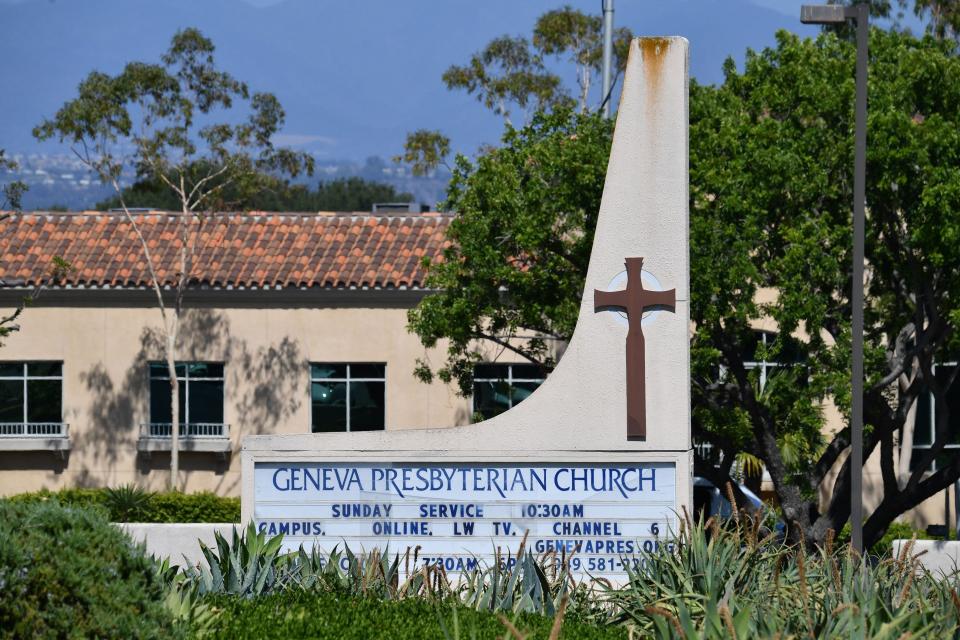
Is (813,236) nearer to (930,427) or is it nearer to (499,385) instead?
(499,385)

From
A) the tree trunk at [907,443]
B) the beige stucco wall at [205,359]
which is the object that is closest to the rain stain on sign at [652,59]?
the tree trunk at [907,443]

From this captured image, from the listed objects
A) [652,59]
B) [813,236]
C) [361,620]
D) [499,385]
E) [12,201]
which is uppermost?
[12,201]

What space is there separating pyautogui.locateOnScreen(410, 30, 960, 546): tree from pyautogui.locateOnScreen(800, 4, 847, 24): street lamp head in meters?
2.33

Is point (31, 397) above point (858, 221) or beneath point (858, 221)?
beneath

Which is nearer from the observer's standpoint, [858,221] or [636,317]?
[636,317]

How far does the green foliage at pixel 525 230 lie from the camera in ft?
69.6

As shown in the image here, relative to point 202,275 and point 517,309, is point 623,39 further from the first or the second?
point 517,309

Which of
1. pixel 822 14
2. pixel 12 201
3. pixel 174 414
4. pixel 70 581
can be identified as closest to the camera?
pixel 70 581

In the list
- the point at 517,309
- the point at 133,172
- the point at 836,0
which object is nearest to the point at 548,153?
the point at 517,309

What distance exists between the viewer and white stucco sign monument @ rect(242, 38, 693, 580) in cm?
1290

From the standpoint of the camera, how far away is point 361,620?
999 centimetres

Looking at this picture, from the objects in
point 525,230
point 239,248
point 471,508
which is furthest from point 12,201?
point 471,508

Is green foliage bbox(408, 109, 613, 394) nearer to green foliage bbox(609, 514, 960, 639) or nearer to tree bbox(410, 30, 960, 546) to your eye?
tree bbox(410, 30, 960, 546)

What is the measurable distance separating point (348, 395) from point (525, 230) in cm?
1178
